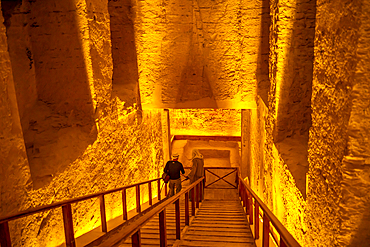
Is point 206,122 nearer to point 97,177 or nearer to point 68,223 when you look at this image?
point 97,177

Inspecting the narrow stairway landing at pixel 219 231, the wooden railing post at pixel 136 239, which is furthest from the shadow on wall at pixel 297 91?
the wooden railing post at pixel 136 239

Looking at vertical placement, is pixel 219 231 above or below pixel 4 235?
below

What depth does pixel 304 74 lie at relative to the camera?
4.50 m

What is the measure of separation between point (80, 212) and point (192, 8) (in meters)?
5.21

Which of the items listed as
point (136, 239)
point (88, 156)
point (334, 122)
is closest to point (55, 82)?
point (88, 156)

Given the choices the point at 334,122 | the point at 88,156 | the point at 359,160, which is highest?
the point at 334,122

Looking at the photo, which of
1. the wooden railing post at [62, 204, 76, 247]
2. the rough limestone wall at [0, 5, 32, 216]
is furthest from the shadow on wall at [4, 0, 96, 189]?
the wooden railing post at [62, 204, 76, 247]

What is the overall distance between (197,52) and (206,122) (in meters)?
6.16

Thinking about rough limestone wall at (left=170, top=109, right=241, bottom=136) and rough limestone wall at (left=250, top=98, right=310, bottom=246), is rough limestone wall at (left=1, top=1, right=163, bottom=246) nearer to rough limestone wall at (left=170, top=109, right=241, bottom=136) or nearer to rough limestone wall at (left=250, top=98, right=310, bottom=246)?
rough limestone wall at (left=250, top=98, right=310, bottom=246)

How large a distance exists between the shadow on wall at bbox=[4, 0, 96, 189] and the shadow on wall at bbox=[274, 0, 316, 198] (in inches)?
129

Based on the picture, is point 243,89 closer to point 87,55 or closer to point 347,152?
point 87,55

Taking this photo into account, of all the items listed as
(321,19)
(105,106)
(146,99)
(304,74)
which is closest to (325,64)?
(321,19)

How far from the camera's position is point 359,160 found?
2117 mm

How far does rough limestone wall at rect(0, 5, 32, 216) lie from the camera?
3170 millimetres
